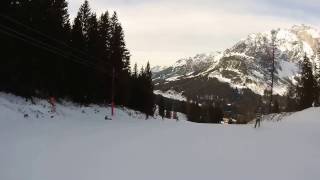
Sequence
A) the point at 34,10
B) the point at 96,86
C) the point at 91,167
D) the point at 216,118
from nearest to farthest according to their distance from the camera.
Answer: the point at 91,167 → the point at 34,10 → the point at 96,86 → the point at 216,118

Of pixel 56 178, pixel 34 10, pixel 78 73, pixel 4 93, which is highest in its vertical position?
Result: pixel 34 10

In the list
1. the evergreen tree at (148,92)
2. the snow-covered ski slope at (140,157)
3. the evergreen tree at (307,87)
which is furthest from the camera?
the evergreen tree at (307,87)

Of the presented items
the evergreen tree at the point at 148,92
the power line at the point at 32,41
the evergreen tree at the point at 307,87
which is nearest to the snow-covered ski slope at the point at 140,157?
the power line at the point at 32,41

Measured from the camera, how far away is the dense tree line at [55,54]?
35375 millimetres

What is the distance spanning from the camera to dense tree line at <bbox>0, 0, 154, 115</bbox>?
35375 millimetres

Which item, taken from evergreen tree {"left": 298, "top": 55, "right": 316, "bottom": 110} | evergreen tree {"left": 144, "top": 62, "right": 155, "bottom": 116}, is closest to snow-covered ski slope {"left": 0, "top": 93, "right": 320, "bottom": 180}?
evergreen tree {"left": 144, "top": 62, "right": 155, "bottom": 116}

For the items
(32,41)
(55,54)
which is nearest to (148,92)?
(55,54)

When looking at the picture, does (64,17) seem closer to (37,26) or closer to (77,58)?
(77,58)

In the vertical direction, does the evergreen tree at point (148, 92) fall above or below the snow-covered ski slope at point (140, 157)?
above

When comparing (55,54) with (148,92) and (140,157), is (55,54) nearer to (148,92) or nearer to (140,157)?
(140,157)

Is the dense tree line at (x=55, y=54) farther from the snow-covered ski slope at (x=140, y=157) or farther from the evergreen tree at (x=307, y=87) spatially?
the evergreen tree at (x=307, y=87)

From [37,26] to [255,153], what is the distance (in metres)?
26.4

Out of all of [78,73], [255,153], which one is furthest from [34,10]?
[255,153]

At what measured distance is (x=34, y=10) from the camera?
132 feet
